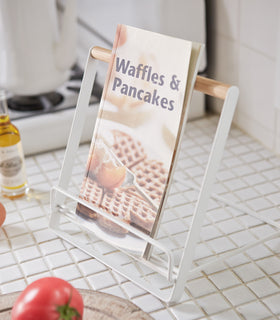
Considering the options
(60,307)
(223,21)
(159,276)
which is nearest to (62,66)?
(223,21)

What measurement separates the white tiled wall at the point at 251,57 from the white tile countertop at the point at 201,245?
66 millimetres

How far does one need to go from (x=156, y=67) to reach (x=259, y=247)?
327 millimetres

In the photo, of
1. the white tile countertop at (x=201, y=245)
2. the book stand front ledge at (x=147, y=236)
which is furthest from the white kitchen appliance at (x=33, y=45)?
the book stand front ledge at (x=147, y=236)

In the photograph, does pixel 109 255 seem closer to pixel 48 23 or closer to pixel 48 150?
pixel 48 150

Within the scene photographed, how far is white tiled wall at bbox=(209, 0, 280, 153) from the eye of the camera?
1.04 meters

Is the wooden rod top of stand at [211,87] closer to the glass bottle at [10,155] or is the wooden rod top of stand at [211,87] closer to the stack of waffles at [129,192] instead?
the stack of waffles at [129,192]

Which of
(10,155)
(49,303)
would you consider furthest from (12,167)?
(49,303)

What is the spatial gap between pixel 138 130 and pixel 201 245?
0.73 ft

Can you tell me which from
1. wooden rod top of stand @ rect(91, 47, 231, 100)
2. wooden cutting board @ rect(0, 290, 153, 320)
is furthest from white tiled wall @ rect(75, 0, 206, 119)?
wooden cutting board @ rect(0, 290, 153, 320)

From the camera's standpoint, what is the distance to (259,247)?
0.82 m

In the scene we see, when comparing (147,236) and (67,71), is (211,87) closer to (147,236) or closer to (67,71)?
(147,236)

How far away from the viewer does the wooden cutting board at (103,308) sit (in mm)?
670

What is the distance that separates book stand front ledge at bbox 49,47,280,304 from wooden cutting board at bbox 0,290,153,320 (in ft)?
0.17

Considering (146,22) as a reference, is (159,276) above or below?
below
